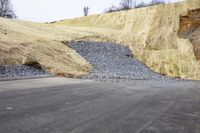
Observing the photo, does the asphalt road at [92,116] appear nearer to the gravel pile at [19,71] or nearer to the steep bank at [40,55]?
the gravel pile at [19,71]

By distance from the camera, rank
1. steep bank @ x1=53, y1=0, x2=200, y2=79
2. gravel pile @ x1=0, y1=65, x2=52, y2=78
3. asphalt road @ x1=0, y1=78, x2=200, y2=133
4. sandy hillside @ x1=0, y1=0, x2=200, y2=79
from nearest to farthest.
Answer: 1. asphalt road @ x1=0, y1=78, x2=200, y2=133
2. gravel pile @ x1=0, y1=65, x2=52, y2=78
3. sandy hillside @ x1=0, y1=0, x2=200, y2=79
4. steep bank @ x1=53, y1=0, x2=200, y2=79

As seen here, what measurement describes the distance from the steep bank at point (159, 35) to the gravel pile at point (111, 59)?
1464mm

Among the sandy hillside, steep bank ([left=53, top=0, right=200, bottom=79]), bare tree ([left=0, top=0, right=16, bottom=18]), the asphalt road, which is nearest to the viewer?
the asphalt road

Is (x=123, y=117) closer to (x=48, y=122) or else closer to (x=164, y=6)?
(x=48, y=122)

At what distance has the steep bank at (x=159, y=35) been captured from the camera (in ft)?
111

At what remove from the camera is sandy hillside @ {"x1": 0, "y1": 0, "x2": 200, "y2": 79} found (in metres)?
26.1

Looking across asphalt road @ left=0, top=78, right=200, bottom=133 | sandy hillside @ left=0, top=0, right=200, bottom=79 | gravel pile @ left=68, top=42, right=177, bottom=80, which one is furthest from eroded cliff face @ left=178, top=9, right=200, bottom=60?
asphalt road @ left=0, top=78, right=200, bottom=133

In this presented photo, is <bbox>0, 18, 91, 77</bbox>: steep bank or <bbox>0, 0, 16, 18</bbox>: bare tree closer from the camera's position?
<bbox>0, 18, 91, 77</bbox>: steep bank

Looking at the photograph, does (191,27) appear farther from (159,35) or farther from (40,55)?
(40,55)

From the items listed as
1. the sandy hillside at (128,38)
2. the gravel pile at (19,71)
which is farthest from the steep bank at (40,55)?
the gravel pile at (19,71)

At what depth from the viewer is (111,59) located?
34844 mm

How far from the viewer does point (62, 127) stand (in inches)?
264

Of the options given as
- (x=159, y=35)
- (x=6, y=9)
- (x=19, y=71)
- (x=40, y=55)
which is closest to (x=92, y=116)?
(x=19, y=71)

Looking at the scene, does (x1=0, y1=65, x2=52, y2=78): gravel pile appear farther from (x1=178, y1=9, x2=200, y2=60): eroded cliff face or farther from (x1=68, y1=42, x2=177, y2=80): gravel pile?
(x1=178, y1=9, x2=200, y2=60): eroded cliff face
